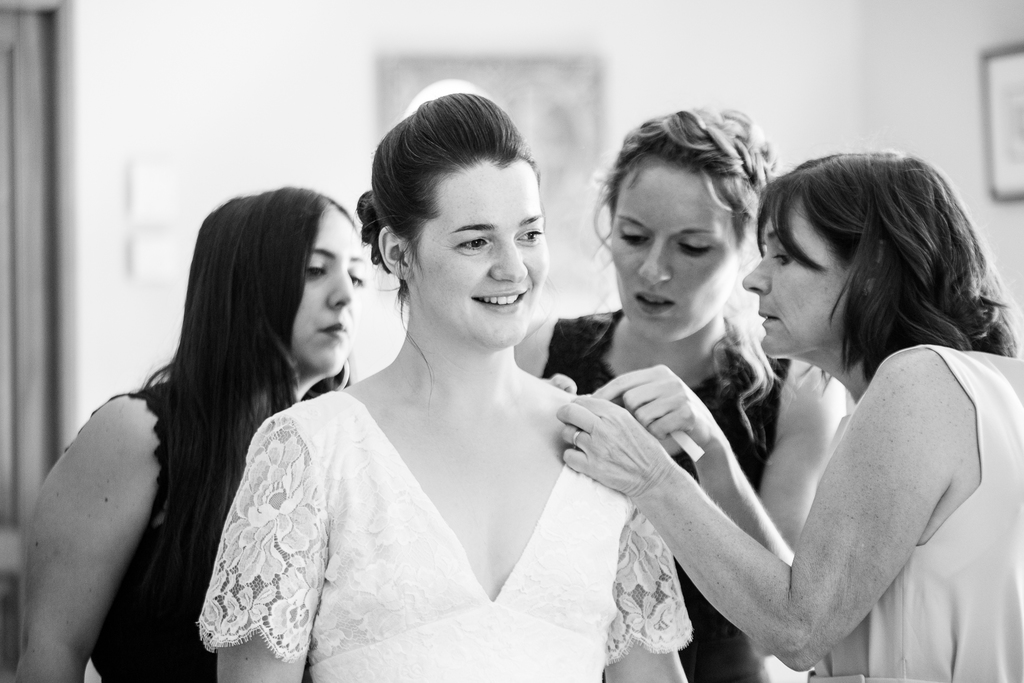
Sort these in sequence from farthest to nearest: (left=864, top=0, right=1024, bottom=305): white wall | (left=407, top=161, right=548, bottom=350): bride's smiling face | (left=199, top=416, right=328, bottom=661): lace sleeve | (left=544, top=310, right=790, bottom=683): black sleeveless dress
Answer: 1. (left=864, top=0, right=1024, bottom=305): white wall
2. (left=544, top=310, right=790, bottom=683): black sleeveless dress
3. (left=407, top=161, right=548, bottom=350): bride's smiling face
4. (left=199, top=416, right=328, bottom=661): lace sleeve

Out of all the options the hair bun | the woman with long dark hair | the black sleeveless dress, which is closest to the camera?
the hair bun

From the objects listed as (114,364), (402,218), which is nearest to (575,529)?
(402,218)

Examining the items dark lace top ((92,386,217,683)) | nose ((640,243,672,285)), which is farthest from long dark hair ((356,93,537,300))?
dark lace top ((92,386,217,683))

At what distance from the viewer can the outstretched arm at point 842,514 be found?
1.33 metres

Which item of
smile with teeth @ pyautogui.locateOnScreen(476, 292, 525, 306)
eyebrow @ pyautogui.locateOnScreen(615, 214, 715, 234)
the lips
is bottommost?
the lips

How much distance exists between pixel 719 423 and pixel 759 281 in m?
0.38

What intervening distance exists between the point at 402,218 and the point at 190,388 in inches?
22.2

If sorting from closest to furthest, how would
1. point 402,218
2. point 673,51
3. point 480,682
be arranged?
point 480,682
point 402,218
point 673,51

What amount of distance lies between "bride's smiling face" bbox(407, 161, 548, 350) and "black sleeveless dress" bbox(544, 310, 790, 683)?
612 mm

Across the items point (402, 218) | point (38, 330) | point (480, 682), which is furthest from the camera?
point (38, 330)

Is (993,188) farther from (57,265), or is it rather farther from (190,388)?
(57,265)

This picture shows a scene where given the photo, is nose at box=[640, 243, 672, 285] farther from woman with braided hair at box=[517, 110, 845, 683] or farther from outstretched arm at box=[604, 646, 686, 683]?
outstretched arm at box=[604, 646, 686, 683]

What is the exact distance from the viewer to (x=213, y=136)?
4.04m

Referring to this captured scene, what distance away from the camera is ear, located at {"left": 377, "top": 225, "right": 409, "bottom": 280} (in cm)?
145
